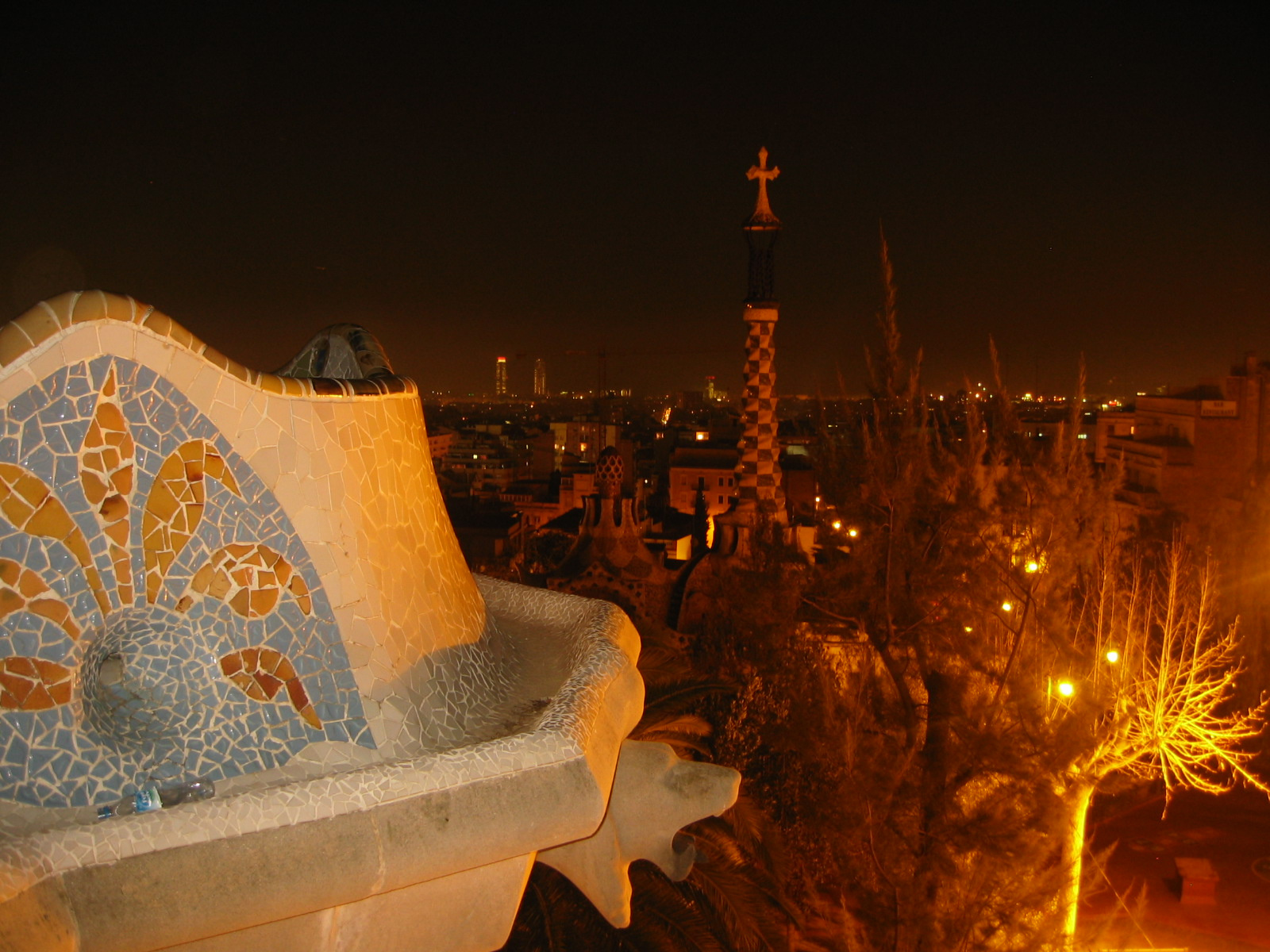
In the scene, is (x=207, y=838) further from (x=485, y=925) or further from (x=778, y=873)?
(x=778, y=873)

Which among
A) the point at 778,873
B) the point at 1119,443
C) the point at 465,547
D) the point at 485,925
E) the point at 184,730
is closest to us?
the point at 184,730

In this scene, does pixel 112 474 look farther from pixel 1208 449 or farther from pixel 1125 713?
pixel 1208 449

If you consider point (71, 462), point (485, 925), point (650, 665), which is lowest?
point (650, 665)

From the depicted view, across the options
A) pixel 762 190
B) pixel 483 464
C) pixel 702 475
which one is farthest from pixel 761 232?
pixel 483 464

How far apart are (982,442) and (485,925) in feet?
26.7

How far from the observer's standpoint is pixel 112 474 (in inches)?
91.6

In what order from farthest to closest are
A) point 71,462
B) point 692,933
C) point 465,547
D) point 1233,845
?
point 465,547, point 1233,845, point 692,933, point 71,462

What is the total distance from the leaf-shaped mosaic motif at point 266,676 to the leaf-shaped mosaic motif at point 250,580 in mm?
100

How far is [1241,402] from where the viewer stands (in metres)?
23.6

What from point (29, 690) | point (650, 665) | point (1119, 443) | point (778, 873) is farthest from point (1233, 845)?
point (1119, 443)

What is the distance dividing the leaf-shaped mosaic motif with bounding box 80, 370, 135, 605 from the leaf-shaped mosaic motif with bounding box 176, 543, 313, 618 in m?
0.17

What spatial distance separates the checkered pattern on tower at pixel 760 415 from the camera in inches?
587

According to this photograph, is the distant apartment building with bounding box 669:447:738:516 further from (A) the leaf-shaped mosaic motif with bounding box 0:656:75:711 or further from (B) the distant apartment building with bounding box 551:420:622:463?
(A) the leaf-shaped mosaic motif with bounding box 0:656:75:711

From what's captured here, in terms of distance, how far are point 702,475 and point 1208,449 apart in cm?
1804
